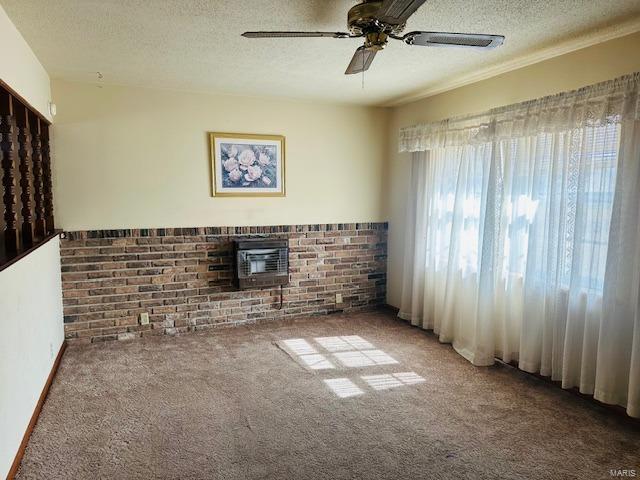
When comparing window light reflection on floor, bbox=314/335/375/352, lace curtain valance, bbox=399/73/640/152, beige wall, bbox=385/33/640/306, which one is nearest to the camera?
lace curtain valance, bbox=399/73/640/152

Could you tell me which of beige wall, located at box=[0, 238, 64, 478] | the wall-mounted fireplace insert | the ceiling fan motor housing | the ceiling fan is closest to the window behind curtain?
the ceiling fan

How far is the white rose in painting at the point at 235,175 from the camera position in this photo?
14.3 ft

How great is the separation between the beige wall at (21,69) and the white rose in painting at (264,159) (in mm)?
1859

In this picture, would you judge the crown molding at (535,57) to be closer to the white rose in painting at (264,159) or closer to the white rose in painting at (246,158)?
the white rose in painting at (264,159)

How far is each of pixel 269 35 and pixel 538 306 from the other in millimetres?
2577

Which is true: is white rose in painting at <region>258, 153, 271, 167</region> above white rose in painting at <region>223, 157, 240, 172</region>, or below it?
above

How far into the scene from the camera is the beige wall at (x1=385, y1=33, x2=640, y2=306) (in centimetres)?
265

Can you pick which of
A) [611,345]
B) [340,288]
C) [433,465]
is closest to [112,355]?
[340,288]

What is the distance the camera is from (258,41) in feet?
9.05

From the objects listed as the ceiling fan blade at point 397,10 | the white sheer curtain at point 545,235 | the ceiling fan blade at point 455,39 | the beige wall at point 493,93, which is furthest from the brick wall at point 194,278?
the ceiling fan blade at point 397,10

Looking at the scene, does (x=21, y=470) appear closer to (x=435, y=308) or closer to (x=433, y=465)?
(x=433, y=465)

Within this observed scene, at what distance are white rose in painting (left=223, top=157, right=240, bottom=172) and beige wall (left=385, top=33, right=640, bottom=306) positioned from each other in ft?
5.73

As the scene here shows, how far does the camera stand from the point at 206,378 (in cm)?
325

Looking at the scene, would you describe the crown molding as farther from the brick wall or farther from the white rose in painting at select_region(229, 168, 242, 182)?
the white rose in painting at select_region(229, 168, 242, 182)
